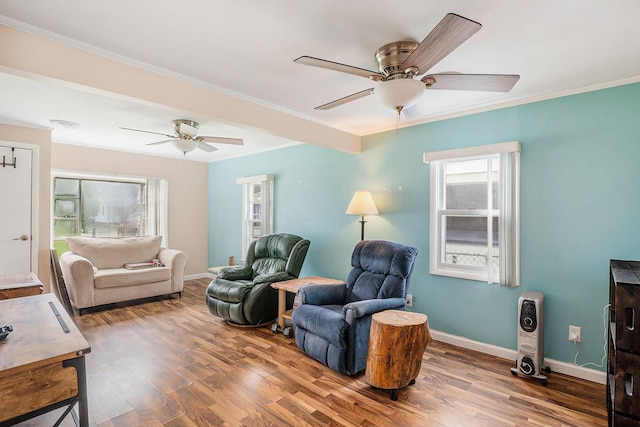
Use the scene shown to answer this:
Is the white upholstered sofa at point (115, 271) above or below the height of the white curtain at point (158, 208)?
below

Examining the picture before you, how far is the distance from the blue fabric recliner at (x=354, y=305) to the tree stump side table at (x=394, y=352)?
0.73ft

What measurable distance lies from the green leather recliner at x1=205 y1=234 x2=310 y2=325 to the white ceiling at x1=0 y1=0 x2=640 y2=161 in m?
1.95

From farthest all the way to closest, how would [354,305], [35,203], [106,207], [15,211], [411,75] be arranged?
1. [106,207]
2. [35,203]
3. [15,211]
4. [354,305]
5. [411,75]

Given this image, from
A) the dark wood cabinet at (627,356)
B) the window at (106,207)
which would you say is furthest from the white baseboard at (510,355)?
the window at (106,207)

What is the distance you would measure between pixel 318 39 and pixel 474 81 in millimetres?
985

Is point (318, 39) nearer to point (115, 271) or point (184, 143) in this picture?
point (184, 143)

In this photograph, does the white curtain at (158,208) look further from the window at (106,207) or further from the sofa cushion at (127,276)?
the sofa cushion at (127,276)

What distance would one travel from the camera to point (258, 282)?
3.80 m

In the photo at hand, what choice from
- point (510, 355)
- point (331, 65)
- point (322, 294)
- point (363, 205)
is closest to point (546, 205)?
point (510, 355)

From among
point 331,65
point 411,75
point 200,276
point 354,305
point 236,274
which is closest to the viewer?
point 331,65

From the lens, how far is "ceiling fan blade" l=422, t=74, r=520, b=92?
1895 mm

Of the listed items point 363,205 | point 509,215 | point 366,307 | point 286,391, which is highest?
point 363,205

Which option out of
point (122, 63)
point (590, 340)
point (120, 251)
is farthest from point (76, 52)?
point (590, 340)

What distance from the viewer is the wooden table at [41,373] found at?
126cm
